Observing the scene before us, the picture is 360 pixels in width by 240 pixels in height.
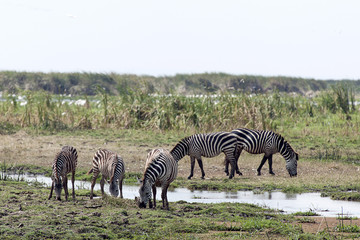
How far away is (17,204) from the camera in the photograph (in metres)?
11.6

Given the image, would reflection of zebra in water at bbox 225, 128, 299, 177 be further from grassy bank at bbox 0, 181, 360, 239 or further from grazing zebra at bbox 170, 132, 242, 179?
grassy bank at bbox 0, 181, 360, 239

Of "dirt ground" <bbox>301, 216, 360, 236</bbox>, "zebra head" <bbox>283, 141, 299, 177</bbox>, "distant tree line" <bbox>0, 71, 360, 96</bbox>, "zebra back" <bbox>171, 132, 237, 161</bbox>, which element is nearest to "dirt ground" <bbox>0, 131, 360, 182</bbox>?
"zebra head" <bbox>283, 141, 299, 177</bbox>

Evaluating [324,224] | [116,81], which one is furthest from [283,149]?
[116,81]

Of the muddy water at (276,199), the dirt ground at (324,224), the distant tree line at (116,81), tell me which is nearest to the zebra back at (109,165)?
the muddy water at (276,199)

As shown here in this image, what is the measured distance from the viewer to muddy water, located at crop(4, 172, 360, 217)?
12.5 m

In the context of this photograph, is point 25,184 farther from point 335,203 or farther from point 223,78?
point 223,78

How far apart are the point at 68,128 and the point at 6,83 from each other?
100 feet

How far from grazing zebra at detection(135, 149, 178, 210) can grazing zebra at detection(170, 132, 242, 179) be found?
5.33 m

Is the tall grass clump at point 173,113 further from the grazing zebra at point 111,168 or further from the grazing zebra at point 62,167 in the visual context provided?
the grazing zebra at point 62,167

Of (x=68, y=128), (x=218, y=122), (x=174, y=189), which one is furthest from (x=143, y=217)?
(x=68, y=128)

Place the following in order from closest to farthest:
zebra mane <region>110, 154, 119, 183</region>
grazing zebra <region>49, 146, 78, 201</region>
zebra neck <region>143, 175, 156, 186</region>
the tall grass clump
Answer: zebra neck <region>143, 175, 156, 186</region>, grazing zebra <region>49, 146, 78, 201</region>, zebra mane <region>110, 154, 119, 183</region>, the tall grass clump

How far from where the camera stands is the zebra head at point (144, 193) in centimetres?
1142

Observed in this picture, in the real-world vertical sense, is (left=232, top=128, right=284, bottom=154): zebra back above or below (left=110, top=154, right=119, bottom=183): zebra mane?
above

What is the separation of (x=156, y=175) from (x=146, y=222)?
4.62ft
